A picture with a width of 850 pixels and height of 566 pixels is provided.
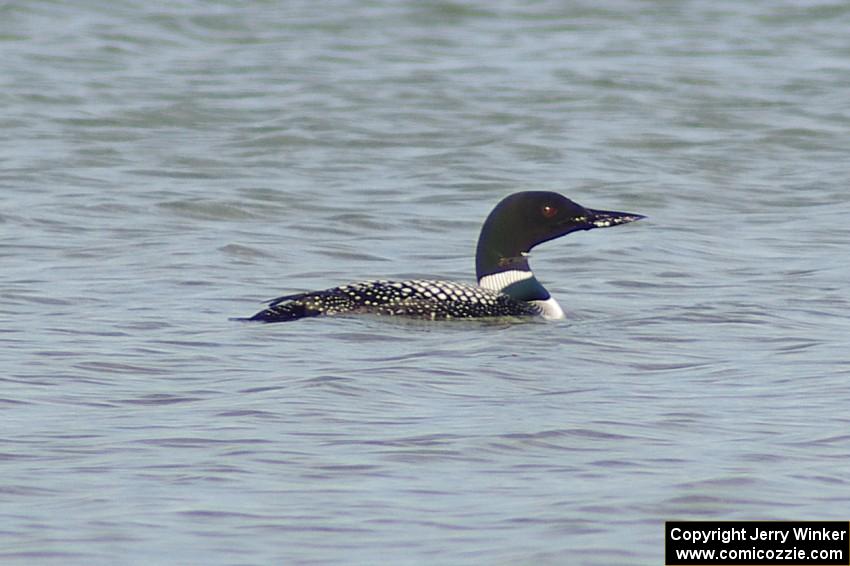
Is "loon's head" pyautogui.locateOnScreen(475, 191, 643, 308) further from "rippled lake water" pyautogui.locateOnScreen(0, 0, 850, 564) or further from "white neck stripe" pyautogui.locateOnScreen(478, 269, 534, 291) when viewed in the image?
"rippled lake water" pyautogui.locateOnScreen(0, 0, 850, 564)

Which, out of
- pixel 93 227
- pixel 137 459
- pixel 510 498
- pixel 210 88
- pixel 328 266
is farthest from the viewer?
pixel 210 88

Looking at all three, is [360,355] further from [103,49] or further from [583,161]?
[103,49]

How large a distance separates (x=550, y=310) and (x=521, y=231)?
539 mm

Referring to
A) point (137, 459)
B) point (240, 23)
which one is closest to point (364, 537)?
point (137, 459)

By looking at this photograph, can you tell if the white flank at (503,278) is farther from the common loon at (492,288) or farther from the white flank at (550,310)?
the white flank at (550,310)

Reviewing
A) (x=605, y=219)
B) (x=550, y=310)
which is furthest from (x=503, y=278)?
(x=605, y=219)

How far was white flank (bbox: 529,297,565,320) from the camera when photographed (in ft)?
27.6

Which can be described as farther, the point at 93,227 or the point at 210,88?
the point at 210,88

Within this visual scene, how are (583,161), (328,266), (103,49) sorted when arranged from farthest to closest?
(103,49)
(583,161)
(328,266)

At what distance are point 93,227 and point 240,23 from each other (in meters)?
10.9

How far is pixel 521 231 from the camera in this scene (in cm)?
881

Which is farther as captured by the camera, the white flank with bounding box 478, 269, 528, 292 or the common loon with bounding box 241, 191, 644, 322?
the white flank with bounding box 478, 269, 528, 292

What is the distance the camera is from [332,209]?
11.8 meters

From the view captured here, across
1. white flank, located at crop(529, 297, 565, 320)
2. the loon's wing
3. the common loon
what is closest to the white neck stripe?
the common loon
